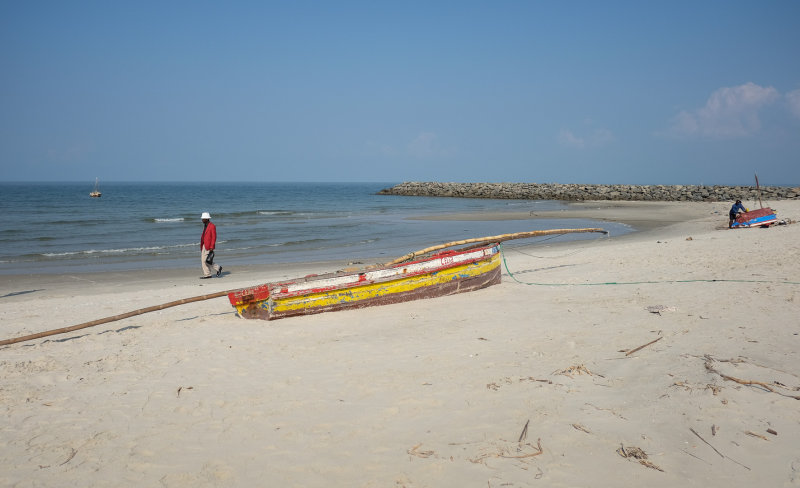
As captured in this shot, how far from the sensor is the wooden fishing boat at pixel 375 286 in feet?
26.2

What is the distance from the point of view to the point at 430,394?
16.2ft

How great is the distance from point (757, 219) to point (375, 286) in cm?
1531

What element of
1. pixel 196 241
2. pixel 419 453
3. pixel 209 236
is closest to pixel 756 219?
pixel 209 236

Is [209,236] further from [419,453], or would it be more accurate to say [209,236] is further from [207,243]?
[419,453]

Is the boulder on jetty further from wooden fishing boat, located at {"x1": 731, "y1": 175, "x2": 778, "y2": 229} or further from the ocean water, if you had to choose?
the ocean water

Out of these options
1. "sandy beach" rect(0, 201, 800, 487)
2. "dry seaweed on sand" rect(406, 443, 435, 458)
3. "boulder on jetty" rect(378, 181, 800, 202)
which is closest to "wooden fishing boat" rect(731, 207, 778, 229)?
"sandy beach" rect(0, 201, 800, 487)

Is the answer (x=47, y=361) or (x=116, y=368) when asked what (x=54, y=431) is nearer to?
(x=116, y=368)

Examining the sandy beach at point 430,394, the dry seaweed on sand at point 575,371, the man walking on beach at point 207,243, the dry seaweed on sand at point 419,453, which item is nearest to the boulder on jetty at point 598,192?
the sandy beach at point 430,394

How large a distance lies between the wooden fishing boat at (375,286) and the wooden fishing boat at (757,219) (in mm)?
12439

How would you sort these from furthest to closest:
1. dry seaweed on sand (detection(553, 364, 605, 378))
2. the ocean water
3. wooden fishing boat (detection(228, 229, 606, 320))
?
the ocean water, wooden fishing boat (detection(228, 229, 606, 320)), dry seaweed on sand (detection(553, 364, 605, 378))

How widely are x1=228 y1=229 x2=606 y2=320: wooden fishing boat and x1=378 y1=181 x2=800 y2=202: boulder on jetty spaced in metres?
35.9

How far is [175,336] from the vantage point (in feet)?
23.8

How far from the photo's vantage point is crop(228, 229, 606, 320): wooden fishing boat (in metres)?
7.97

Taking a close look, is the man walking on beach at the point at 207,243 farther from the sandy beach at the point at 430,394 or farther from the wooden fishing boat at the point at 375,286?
the wooden fishing boat at the point at 375,286
